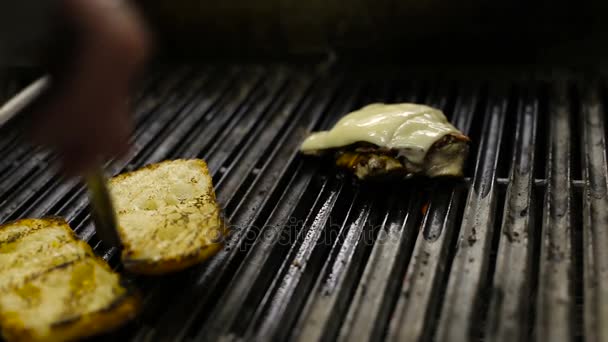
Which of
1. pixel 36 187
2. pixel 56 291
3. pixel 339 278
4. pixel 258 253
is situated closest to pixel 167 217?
pixel 258 253

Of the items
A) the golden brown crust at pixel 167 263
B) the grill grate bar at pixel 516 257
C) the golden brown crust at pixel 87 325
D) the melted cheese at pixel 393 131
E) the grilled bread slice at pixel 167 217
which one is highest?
the melted cheese at pixel 393 131

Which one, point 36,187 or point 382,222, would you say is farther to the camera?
point 36,187

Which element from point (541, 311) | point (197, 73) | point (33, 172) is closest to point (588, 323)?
point (541, 311)

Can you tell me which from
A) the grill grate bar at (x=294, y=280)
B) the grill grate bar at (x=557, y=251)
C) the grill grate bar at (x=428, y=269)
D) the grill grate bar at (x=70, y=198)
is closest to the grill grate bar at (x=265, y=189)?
the grill grate bar at (x=294, y=280)

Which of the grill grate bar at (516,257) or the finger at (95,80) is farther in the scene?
the grill grate bar at (516,257)

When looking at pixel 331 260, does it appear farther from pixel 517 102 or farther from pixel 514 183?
pixel 517 102

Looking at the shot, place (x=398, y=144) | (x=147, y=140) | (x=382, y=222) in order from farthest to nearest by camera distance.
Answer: (x=147, y=140)
(x=398, y=144)
(x=382, y=222)

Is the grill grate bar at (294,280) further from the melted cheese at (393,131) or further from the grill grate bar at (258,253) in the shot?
the melted cheese at (393,131)

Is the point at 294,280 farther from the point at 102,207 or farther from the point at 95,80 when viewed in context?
the point at 95,80
